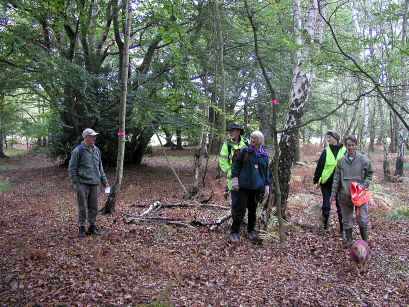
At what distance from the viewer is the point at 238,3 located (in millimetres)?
12938

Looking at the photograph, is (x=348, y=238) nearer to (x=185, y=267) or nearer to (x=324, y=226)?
(x=324, y=226)

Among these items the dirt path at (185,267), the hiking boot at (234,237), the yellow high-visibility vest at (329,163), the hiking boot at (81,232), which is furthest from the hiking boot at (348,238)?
the hiking boot at (81,232)

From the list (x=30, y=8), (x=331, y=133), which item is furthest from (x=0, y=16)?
(x=331, y=133)

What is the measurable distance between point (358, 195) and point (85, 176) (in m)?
5.07

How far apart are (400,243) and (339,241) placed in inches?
48.4

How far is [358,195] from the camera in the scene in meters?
6.18

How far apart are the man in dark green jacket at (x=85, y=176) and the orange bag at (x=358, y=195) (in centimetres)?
486

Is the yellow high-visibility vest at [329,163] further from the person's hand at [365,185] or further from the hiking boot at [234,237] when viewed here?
the hiking boot at [234,237]

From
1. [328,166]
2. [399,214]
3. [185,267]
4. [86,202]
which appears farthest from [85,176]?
[399,214]

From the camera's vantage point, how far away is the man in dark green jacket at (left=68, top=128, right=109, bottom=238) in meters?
6.77

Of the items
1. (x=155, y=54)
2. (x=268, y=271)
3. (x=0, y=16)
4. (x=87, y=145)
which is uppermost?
(x=155, y=54)

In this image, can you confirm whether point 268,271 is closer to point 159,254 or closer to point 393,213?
point 159,254

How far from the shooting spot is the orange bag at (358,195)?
20.3 feet

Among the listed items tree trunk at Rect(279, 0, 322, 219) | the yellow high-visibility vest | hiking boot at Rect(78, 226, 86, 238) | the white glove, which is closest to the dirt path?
hiking boot at Rect(78, 226, 86, 238)
